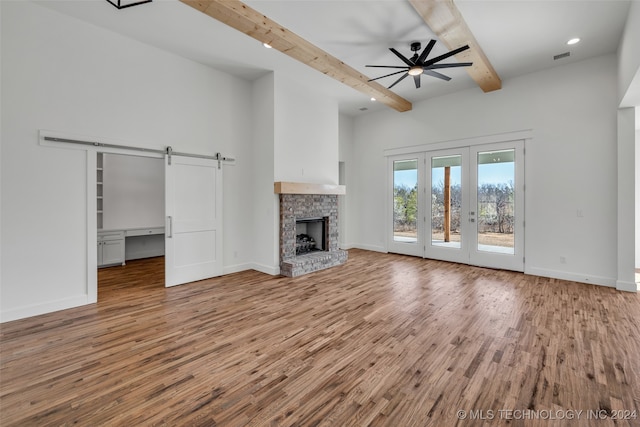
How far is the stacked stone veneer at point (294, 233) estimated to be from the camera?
5266 millimetres

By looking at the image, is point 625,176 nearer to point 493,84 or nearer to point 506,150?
point 506,150

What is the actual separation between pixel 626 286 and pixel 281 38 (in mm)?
6216

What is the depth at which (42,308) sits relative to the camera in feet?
11.3

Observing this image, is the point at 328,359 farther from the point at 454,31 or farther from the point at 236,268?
the point at 454,31

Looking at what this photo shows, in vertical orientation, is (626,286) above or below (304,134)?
below

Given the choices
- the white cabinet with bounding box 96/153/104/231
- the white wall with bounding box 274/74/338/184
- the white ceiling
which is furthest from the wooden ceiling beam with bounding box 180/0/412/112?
the white cabinet with bounding box 96/153/104/231

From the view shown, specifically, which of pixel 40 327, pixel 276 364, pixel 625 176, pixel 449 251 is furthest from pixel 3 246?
pixel 625 176

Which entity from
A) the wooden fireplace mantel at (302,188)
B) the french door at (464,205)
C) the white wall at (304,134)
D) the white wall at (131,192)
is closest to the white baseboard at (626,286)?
the french door at (464,205)

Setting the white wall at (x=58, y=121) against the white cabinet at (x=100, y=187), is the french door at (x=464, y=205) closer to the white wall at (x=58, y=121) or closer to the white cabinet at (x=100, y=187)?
the white wall at (x=58, y=121)

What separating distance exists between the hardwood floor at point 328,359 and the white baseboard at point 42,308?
5.3 inches

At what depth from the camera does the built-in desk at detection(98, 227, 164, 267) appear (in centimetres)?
587

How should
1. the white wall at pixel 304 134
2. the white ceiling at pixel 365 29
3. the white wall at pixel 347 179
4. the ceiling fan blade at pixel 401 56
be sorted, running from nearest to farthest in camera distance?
the white ceiling at pixel 365 29
the ceiling fan blade at pixel 401 56
the white wall at pixel 304 134
the white wall at pixel 347 179

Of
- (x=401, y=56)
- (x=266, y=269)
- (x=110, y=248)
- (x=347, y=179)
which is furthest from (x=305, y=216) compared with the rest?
(x=110, y=248)

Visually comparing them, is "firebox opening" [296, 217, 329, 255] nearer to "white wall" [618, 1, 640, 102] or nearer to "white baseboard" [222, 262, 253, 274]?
"white baseboard" [222, 262, 253, 274]
